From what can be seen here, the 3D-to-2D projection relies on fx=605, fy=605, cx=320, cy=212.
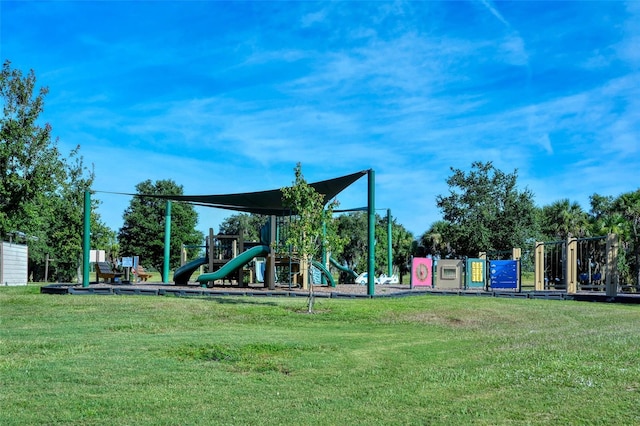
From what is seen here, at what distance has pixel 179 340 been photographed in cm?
1013

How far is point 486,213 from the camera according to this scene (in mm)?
37969

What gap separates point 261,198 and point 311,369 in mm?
18158

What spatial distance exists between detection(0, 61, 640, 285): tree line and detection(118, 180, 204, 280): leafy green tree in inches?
3.6

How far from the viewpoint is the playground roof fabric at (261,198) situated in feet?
75.9

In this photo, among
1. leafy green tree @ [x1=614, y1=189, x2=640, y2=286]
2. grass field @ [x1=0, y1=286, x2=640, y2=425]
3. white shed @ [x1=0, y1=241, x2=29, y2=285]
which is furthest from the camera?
leafy green tree @ [x1=614, y1=189, x2=640, y2=286]

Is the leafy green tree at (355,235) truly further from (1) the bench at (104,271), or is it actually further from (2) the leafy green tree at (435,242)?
(1) the bench at (104,271)

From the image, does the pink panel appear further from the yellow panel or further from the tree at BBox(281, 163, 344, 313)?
the tree at BBox(281, 163, 344, 313)

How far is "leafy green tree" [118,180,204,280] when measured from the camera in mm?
53844

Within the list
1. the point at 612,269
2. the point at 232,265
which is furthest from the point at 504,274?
the point at 232,265

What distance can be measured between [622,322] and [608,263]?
8482mm

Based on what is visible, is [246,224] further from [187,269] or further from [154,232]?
[187,269]

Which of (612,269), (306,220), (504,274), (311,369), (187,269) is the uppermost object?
(306,220)

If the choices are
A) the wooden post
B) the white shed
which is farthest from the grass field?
the white shed

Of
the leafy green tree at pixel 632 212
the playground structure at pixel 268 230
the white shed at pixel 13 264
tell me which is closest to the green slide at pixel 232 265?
the playground structure at pixel 268 230
